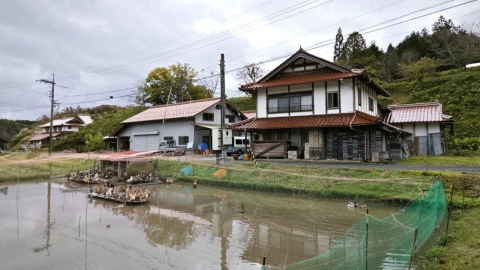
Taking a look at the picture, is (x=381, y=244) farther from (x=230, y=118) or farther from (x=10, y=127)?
(x=10, y=127)

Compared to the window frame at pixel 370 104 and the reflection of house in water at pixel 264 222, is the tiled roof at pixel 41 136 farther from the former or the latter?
the window frame at pixel 370 104

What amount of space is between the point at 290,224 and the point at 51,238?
7797 millimetres

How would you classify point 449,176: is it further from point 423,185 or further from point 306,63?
point 306,63

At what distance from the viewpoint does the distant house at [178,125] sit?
102 ft

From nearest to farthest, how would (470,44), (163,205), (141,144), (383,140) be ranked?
(163,205), (383,140), (141,144), (470,44)

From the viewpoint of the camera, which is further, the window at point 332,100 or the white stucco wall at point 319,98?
the white stucco wall at point 319,98

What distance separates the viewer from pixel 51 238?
9680mm

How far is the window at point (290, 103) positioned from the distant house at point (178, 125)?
7.08 metres

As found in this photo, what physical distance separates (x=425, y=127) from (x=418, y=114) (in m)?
1.38

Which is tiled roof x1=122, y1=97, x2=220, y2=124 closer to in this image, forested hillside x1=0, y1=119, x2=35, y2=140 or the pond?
the pond

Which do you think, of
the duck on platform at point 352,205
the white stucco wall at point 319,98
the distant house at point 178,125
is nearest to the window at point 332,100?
the white stucco wall at point 319,98

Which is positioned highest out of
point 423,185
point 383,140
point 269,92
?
point 269,92

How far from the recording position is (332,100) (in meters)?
21.6

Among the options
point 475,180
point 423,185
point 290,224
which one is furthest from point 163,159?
point 475,180
